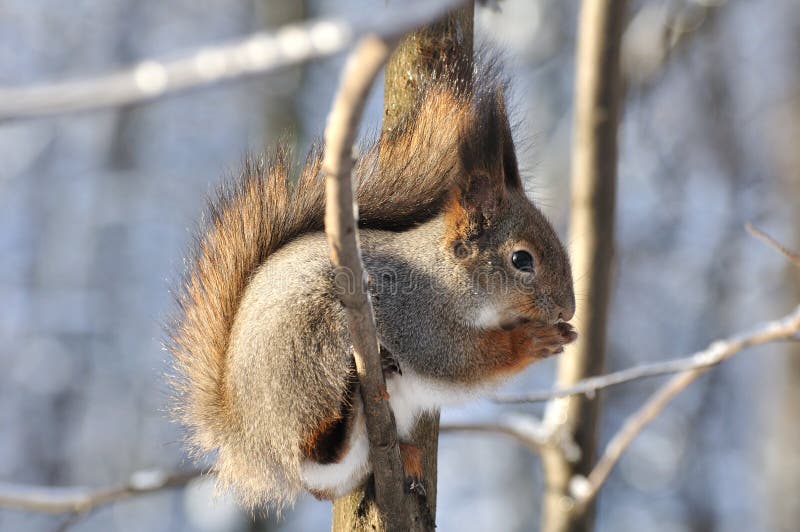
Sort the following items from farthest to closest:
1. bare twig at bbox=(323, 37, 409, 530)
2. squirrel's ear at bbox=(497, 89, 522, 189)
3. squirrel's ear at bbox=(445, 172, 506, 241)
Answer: squirrel's ear at bbox=(445, 172, 506, 241)
squirrel's ear at bbox=(497, 89, 522, 189)
bare twig at bbox=(323, 37, 409, 530)

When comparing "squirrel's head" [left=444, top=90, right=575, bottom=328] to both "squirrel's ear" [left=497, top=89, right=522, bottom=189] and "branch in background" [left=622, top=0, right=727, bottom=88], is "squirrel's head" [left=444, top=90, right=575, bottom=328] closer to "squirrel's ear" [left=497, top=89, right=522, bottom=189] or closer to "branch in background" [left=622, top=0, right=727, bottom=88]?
"squirrel's ear" [left=497, top=89, right=522, bottom=189]

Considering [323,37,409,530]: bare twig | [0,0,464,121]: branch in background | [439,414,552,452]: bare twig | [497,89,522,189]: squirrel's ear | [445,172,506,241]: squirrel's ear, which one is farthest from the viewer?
[439,414,552,452]: bare twig

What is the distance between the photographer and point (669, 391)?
5.69ft

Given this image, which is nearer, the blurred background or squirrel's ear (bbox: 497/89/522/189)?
squirrel's ear (bbox: 497/89/522/189)

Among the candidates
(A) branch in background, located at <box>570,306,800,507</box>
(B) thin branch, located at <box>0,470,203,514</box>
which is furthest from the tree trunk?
(B) thin branch, located at <box>0,470,203,514</box>

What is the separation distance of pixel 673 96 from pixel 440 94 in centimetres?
520

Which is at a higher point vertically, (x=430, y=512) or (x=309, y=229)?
(x=309, y=229)

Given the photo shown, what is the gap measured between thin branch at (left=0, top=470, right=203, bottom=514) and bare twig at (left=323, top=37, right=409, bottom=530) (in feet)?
2.16

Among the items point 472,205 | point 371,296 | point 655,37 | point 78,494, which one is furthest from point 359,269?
point 655,37

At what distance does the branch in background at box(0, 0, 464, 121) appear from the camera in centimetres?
47

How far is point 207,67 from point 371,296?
111cm

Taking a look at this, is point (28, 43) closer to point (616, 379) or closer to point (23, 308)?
point (23, 308)

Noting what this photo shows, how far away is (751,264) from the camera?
621cm

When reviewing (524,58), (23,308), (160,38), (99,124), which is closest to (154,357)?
(23,308)
